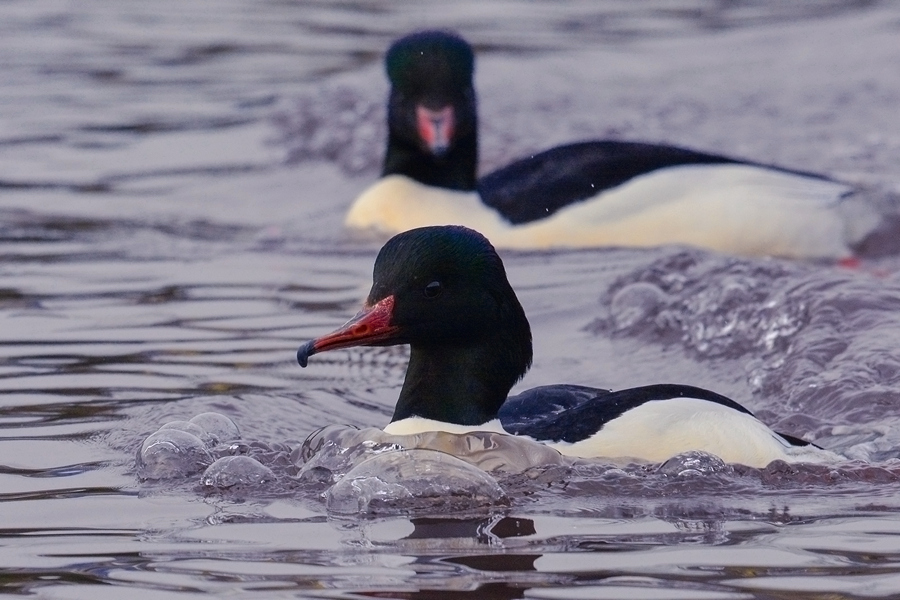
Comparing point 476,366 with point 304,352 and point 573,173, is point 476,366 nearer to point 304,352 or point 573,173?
point 304,352

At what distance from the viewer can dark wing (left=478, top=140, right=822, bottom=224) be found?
30.7 ft

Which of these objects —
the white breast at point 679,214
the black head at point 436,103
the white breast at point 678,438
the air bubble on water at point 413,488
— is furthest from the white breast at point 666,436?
the black head at point 436,103

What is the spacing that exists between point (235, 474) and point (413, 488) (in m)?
0.60

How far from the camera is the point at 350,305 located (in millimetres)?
7887

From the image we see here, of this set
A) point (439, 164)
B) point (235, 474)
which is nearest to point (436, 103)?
point (439, 164)

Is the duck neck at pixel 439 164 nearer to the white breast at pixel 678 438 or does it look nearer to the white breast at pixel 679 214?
the white breast at pixel 679 214

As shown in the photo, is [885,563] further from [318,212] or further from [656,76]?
[656,76]

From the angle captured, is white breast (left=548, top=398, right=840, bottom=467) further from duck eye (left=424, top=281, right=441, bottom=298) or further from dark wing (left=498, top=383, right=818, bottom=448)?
duck eye (left=424, top=281, right=441, bottom=298)

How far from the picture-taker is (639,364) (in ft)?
23.4

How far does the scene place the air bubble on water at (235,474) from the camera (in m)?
5.05

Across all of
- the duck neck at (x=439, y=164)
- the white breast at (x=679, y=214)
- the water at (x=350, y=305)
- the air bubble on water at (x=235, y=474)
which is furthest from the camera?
the duck neck at (x=439, y=164)

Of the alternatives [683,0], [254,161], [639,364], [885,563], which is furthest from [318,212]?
[683,0]

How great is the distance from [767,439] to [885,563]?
1143 mm

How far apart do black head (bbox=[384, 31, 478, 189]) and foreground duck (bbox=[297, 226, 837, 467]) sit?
438cm
